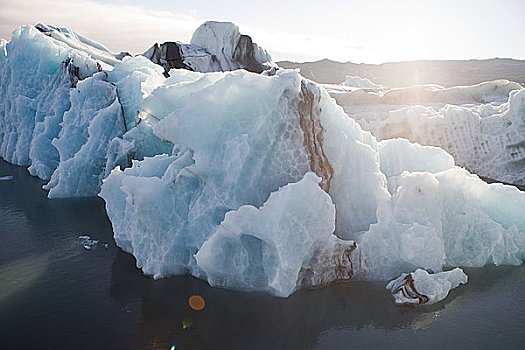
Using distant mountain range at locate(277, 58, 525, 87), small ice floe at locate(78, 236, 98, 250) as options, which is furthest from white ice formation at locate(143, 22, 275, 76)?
distant mountain range at locate(277, 58, 525, 87)

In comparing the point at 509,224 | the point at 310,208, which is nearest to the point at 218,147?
the point at 310,208

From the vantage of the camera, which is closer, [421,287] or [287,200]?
[287,200]

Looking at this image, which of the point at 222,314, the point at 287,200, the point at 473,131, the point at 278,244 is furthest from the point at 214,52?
the point at 222,314

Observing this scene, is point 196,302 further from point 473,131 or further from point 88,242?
point 473,131

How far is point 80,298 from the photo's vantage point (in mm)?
5672

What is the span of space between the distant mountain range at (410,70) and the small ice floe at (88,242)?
1752 inches

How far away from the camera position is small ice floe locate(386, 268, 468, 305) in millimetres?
5516

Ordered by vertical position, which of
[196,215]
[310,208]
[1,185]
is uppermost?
[310,208]

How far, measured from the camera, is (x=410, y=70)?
219 ft

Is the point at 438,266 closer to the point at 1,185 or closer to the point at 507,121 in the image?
the point at 507,121

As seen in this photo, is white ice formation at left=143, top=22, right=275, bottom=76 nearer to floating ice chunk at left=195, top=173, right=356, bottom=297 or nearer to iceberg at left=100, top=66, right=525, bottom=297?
iceberg at left=100, top=66, right=525, bottom=297

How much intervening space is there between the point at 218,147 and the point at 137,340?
2807 millimetres

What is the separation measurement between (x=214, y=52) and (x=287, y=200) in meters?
19.8

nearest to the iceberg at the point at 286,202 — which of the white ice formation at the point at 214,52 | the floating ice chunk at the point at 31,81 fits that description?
the floating ice chunk at the point at 31,81
